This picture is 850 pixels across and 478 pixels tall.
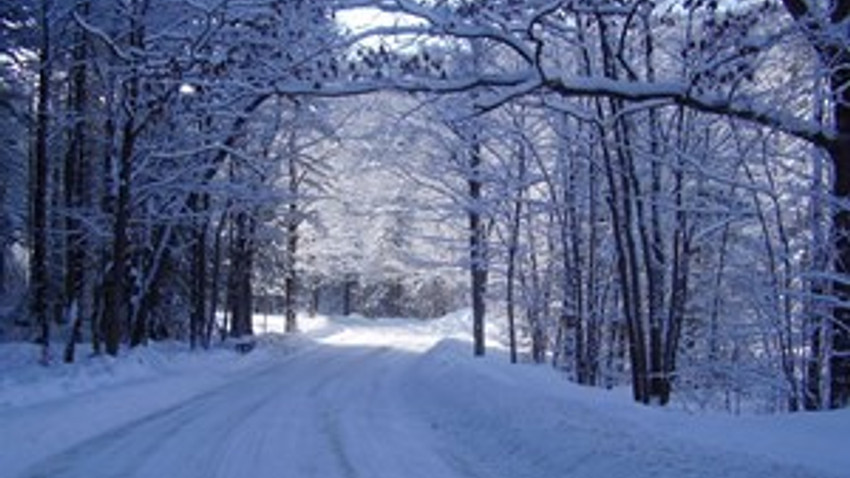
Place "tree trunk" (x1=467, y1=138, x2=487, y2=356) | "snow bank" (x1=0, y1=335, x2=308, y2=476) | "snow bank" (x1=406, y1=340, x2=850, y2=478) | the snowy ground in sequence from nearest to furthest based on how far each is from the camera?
"snow bank" (x1=406, y1=340, x2=850, y2=478)
the snowy ground
"snow bank" (x1=0, y1=335, x2=308, y2=476)
"tree trunk" (x1=467, y1=138, x2=487, y2=356)

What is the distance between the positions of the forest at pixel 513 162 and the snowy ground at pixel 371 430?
1.51 metres

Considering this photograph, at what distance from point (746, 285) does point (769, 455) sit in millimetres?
10090

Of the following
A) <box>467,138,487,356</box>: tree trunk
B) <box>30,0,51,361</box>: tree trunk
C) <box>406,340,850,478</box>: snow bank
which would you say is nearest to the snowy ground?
<box>406,340,850,478</box>: snow bank

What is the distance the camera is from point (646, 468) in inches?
344

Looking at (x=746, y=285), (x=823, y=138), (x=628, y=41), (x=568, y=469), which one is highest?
(x=628, y=41)

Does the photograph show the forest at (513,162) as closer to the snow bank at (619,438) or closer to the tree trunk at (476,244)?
the tree trunk at (476,244)

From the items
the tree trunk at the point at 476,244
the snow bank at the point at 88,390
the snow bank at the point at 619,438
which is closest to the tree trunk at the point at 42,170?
the snow bank at the point at 88,390

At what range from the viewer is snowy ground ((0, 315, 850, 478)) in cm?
908

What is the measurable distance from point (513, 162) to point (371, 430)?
16680 millimetres

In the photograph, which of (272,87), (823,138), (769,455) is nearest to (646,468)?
(769,455)

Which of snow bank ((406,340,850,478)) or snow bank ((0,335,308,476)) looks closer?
snow bank ((406,340,850,478))

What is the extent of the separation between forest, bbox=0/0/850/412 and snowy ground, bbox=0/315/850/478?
4.94ft

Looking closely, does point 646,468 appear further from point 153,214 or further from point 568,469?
point 153,214

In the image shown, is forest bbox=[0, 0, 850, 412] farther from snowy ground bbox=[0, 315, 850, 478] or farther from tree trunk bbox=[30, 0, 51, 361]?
snowy ground bbox=[0, 315, 850, 478]
